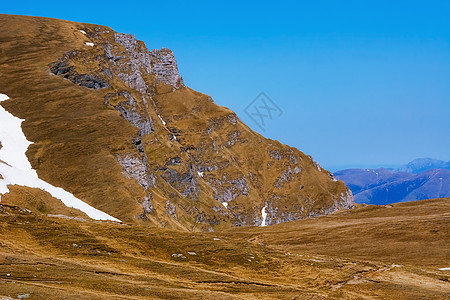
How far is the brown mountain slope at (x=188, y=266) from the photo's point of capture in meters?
55.8

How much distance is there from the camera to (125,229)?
101 m

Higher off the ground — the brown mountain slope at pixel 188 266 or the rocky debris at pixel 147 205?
the rocky debris at pixel 147 205

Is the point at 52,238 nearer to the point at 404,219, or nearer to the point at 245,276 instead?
the point at 245,276

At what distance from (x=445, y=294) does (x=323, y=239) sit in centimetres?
6446

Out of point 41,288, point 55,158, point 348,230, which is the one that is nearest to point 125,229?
point 41,288

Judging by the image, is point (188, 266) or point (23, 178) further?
point (23, 178)

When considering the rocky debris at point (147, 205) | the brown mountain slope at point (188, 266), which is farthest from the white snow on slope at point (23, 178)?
the brown mountain slope at point (188, 266)

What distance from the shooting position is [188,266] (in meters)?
80.6

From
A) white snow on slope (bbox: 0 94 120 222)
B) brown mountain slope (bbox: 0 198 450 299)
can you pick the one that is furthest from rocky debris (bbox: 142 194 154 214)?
brown mountain slope (bbox: 0 198 450 299)

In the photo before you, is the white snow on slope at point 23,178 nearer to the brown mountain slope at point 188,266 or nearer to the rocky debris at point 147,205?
the rocky debris at point 147,205

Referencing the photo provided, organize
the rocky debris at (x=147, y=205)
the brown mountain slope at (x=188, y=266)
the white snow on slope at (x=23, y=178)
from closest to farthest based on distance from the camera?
→ the brown mountain slope at (x=188, y=266), the white snow on slope at (x=23, y=178), the rocky debris at (x=147, y=205)

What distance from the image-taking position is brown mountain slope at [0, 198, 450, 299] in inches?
2197

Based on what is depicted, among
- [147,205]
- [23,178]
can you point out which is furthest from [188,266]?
[147,205]

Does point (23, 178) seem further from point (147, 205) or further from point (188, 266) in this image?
point (188, 266)
